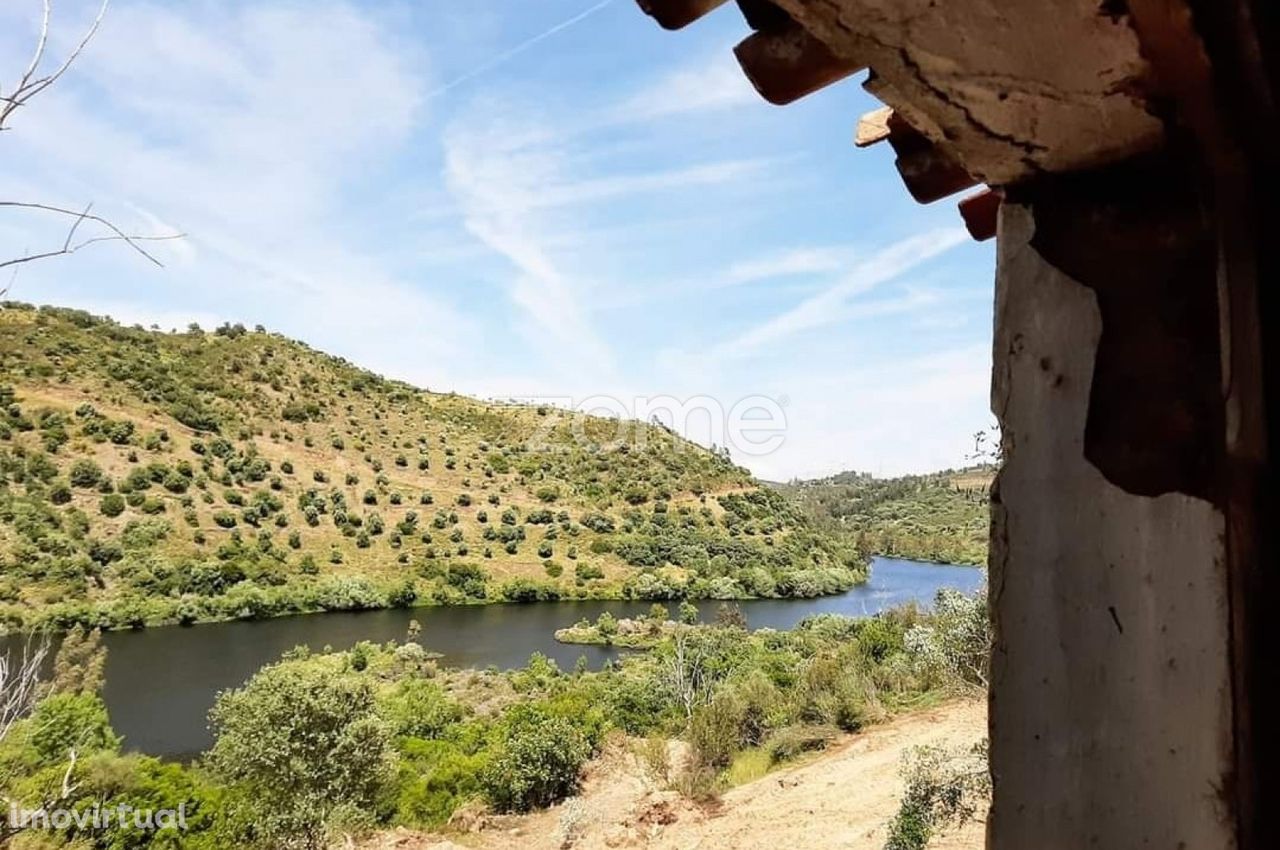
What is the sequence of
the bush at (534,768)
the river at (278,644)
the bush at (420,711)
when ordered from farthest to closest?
the river at (278,644)
the bush at (420,711)
the bush at (534,768)

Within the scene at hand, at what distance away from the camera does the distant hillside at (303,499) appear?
32.4m

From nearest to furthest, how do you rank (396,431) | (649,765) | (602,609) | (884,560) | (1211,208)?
(1211,208) → (649,765) → (602,609) → (396,431) → (884,560)

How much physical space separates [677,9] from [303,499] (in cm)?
4497

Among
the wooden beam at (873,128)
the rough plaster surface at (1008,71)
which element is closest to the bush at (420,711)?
the wooden beam at (873,128)

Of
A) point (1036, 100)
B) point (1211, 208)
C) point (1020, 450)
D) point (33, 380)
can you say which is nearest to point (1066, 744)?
point (1020, 450)

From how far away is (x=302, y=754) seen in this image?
10836 mm

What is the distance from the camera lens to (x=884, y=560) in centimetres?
7425

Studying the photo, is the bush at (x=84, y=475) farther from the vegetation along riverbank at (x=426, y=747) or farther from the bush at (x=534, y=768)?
the bush at (x=534, y=768)

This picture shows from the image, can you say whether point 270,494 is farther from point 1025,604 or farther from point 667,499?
point 1025,604

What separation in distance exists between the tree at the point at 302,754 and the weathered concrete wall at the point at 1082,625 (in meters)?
11.5

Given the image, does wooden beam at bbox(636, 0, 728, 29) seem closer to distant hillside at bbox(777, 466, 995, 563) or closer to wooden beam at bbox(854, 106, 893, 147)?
wooden beam at bbox(854, 106, 893, 147)

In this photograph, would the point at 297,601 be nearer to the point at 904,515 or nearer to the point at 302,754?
the point at 302,754

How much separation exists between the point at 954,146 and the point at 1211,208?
38cm

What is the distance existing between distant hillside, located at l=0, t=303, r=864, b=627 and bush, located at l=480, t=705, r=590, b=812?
2400cm
